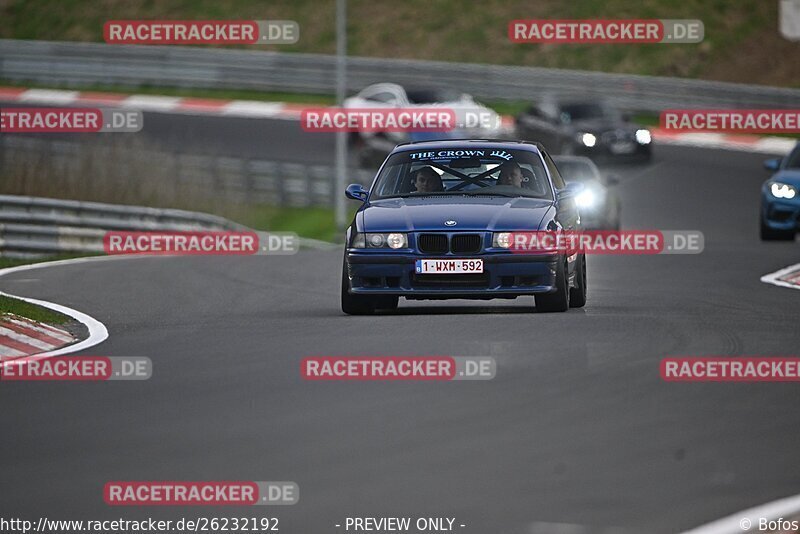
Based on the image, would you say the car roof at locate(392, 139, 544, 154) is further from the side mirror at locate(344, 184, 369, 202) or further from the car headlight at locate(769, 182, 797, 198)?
the car headlight at locate(769, 182, 797, 198)

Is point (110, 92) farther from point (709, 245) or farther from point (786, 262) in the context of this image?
point (786, 262)

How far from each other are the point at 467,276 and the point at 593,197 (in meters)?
12.3

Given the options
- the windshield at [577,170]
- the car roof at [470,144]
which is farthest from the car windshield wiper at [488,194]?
the windshield at [577,170]

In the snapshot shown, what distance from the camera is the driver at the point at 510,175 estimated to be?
14664mm

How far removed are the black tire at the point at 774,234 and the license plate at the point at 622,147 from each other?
1168cm

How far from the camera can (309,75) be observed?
154 ft

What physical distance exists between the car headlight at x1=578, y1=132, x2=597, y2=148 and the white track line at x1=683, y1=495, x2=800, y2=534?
28724 millimetres

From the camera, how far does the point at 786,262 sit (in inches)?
808

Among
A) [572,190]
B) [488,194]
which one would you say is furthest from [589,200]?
[488,194]

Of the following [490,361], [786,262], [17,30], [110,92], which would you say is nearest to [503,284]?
[490,361]

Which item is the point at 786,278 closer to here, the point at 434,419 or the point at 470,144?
the point at 470,144

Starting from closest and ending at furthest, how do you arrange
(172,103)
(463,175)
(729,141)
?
(463,175), (729,141), (172,103)

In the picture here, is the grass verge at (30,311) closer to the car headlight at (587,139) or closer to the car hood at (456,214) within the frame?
the car hood at (456,214)

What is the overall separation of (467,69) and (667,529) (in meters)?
39.1
